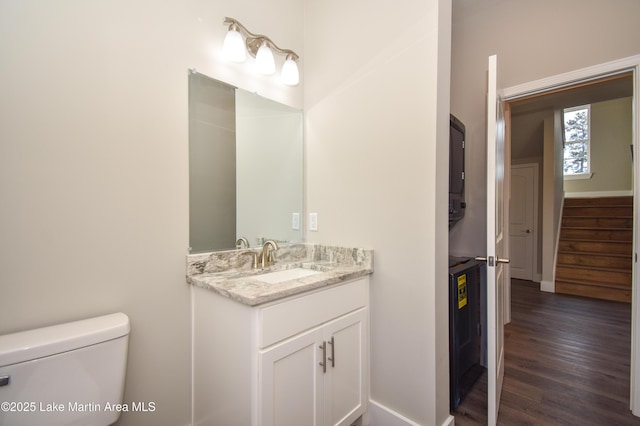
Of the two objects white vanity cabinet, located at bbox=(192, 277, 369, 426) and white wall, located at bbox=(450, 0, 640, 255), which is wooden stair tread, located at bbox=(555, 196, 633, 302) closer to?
white wall, located at bbox=(450, 0, 640, 255)

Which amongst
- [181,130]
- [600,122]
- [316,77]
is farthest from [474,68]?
[600,122]

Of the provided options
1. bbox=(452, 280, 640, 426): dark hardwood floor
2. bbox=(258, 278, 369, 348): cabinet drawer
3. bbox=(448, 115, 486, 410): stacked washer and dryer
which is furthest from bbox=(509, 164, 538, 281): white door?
bbox=(258, 278, 369, 348): cabinet drawer

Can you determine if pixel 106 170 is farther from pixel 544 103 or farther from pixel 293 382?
pixel 544 103

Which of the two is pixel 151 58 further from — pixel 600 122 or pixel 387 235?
pixel 600 122

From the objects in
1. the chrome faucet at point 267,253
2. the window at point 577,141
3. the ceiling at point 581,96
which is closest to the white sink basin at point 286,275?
the chrome faucet at point 267,253

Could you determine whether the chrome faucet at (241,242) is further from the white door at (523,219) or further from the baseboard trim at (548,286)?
the white door at (523,219)

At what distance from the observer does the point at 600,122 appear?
571cm

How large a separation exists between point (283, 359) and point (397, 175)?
1.03 metres

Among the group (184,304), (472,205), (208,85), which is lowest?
(184,304)

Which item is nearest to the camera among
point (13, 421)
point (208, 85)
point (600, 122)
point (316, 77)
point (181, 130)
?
point (13, 421)

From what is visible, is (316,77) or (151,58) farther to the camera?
(316,77)

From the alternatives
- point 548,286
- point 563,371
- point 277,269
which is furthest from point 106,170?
point 548,286

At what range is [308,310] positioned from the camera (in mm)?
1239

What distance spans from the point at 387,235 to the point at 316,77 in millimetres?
1187
